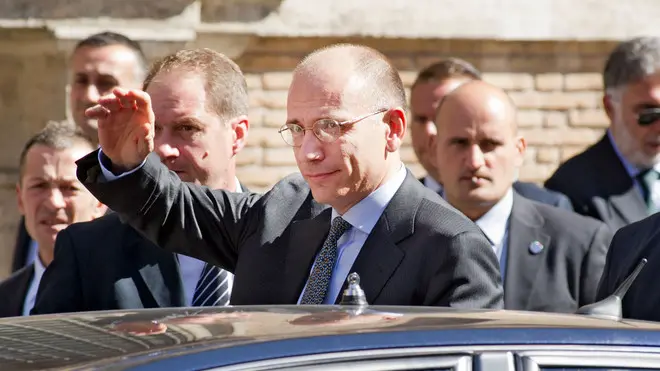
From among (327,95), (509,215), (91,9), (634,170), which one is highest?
(91,9)

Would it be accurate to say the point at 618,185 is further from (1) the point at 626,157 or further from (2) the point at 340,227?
(2) the point at 340,227

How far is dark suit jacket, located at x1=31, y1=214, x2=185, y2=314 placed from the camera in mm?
5238

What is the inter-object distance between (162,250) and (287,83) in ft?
17.0

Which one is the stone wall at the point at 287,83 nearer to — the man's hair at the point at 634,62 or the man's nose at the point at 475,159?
the man's hair at the point at 634,62

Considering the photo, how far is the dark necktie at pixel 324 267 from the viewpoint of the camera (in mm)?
4387

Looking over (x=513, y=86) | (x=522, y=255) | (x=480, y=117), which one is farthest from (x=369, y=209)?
(x=513, y=86)

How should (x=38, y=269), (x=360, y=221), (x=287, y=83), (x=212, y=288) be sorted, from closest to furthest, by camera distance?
(x=360, y=221) → (x=212, y=288) → (x=38, y=269) → (x=287, y=83)

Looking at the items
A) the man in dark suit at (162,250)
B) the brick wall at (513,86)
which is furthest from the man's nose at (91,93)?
the brick wall at (513,86)

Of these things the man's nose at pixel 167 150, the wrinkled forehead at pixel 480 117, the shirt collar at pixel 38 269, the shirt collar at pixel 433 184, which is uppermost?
the wrinkled forehead at pixel 480 117

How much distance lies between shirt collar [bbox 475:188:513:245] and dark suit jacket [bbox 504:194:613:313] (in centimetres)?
6

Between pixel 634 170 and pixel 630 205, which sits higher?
pixel 634 170

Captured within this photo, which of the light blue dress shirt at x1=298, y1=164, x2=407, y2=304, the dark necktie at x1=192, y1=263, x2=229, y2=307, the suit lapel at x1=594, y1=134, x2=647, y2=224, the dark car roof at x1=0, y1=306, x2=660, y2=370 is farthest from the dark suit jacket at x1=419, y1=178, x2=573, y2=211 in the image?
the dark car roof at x1=0, y1=306, x2=660, y2=370

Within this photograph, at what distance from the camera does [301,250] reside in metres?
4.57

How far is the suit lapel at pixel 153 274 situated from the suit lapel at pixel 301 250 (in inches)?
30.0
